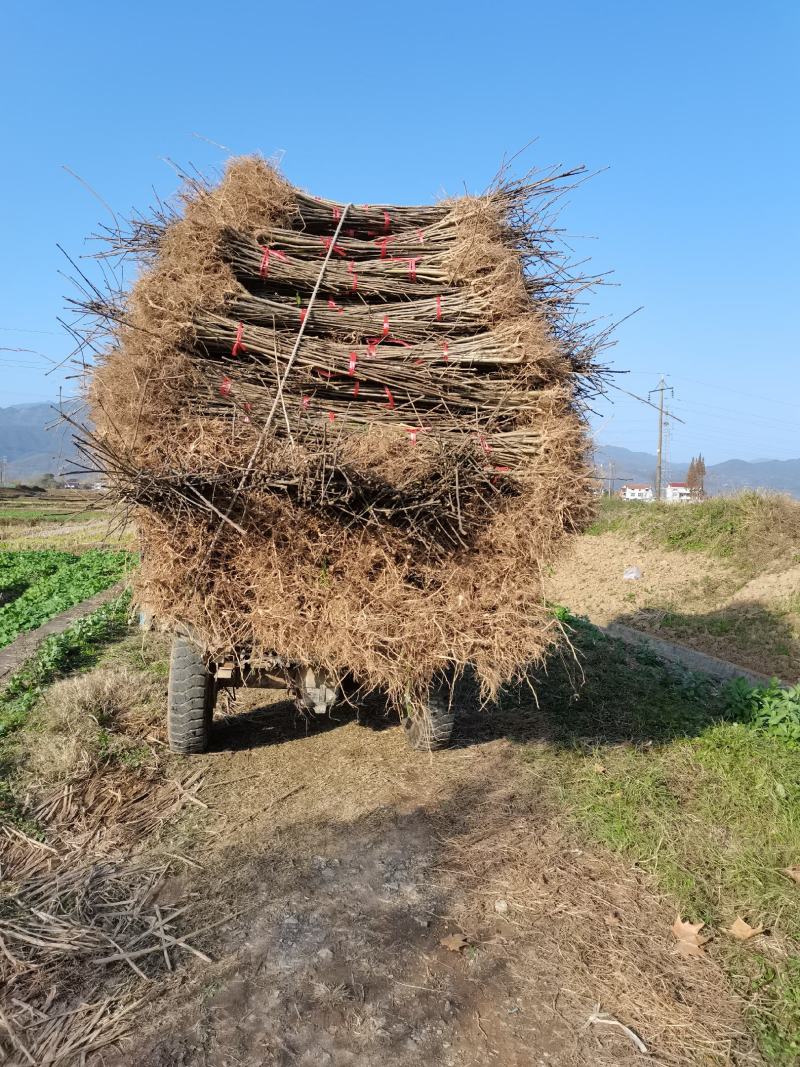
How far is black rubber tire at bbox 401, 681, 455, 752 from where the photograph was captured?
409 cm

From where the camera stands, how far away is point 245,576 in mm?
3518

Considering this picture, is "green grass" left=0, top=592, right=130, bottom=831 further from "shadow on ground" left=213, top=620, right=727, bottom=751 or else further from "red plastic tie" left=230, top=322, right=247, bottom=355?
"red plastic tie" left=230, top=322, right=247, bottom=355

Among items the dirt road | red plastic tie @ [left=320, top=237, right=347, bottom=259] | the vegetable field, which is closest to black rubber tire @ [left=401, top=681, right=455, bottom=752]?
the dirt road

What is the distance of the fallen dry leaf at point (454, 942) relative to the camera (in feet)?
8.73

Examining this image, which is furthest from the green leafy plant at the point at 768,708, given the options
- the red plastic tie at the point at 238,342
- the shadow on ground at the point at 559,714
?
the red plastic tie at the point at 238,342

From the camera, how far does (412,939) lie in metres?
2.70

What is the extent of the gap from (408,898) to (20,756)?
269 centimetres

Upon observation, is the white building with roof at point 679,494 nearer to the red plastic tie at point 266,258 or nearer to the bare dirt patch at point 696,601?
the bare dirt patch at point 696,601

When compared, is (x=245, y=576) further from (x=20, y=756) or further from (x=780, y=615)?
(x=780, y=615)

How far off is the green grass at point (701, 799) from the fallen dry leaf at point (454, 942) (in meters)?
0.96

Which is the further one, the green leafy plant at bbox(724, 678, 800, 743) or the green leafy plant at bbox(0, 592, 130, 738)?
the green leafy plant at bbox(0, 592, 130, 738)

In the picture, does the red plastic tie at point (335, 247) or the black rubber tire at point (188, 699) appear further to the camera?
the red plastic tie at point (335, 247)

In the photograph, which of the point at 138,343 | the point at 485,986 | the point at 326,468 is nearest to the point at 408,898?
the point at 485,986

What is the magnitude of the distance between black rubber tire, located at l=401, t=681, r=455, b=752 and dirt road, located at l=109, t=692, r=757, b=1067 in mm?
208
